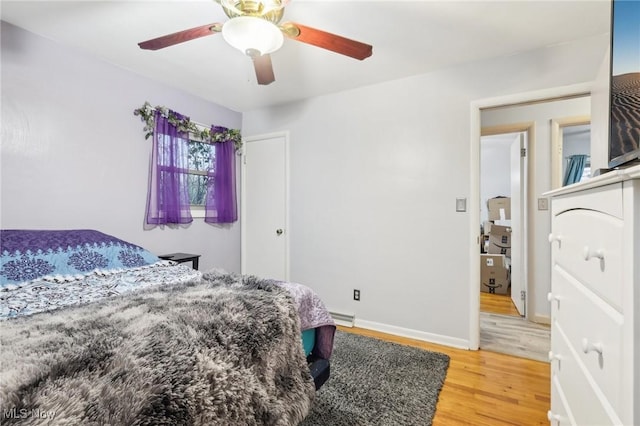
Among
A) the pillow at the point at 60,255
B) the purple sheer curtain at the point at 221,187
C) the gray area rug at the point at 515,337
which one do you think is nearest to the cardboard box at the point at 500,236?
the gray area rug at the point at 515,337

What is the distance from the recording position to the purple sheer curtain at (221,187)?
3.35 m

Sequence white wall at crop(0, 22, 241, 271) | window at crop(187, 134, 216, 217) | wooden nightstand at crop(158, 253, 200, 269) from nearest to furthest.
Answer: white wall at crop(0, 22, 241, 271), wooden nightstand at crop(158, 253, 200, 269), window at crop(187, 134, 216, 217)

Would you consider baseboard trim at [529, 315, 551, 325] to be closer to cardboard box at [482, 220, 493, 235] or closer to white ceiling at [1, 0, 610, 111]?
cardboard box at [482, 220, 493, 235]

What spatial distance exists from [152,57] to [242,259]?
93.6 inches

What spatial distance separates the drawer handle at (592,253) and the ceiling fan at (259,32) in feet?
4.40

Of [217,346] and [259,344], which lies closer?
[217,346]

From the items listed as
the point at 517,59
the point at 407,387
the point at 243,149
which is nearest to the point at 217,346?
Result: the point at 407,387

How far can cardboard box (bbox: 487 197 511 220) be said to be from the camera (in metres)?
4.90

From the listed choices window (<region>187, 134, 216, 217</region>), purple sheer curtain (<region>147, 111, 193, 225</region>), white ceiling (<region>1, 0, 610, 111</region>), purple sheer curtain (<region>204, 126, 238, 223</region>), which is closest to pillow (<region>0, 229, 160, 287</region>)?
purple sheer curtain (<region>147, 111, 193, 225</region>)

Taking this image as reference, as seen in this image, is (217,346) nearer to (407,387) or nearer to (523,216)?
(407,387)

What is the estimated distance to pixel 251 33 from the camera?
144 centimetres

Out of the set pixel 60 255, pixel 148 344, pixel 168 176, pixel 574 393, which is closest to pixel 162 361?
pixel 148 344

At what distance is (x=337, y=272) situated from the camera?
303 cm

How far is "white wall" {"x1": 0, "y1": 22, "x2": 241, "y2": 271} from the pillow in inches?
11.3
